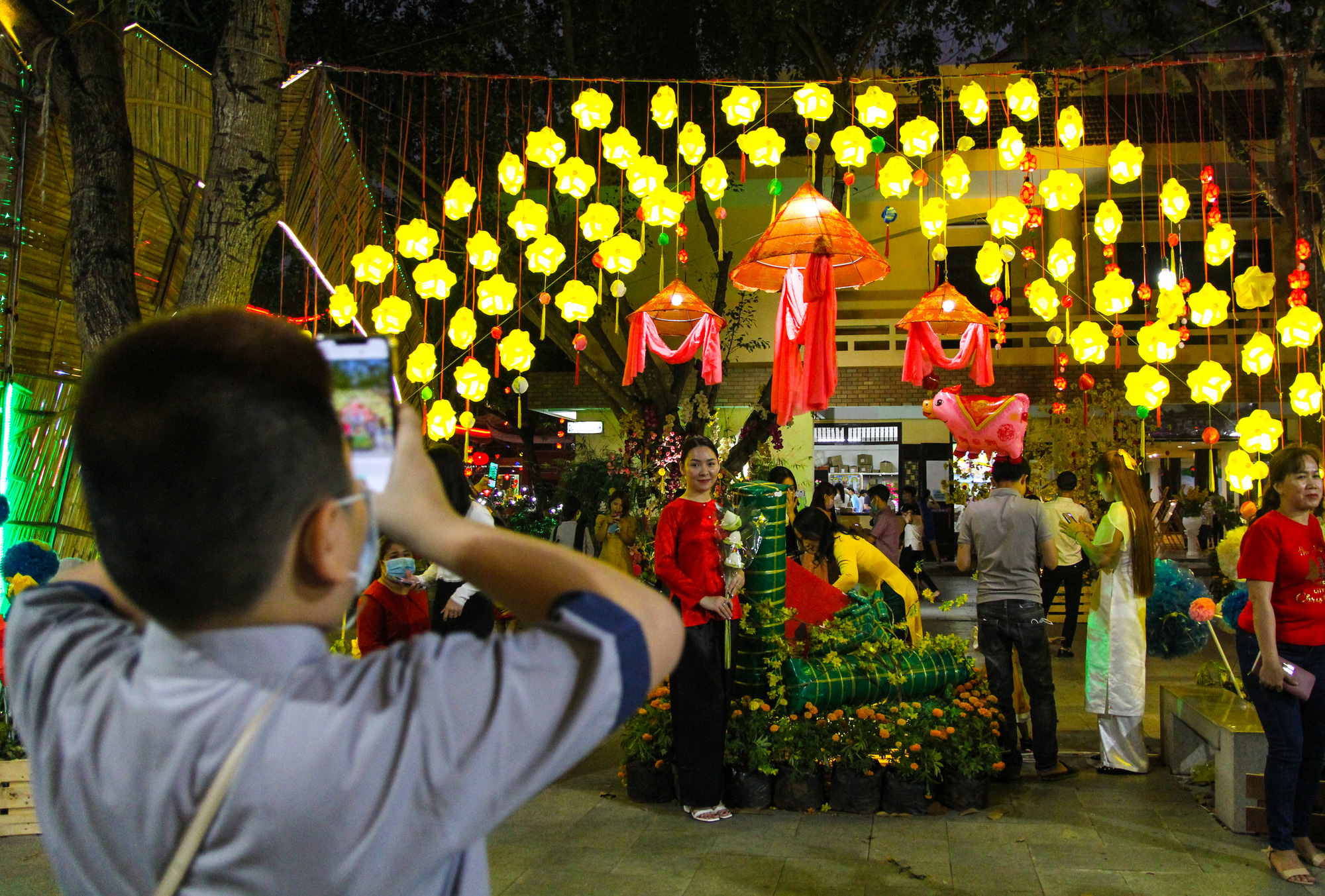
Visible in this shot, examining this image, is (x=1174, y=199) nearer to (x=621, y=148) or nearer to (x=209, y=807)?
(x=621, y=148)

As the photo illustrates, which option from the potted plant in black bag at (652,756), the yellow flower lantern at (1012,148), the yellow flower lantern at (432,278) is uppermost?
the yellow flower lantern at (1012,148)

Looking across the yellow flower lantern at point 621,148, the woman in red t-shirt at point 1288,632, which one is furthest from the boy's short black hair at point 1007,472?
the yellow flower lantern at point 621,148

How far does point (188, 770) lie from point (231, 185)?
4184 mm

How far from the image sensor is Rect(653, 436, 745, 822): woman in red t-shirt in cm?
473

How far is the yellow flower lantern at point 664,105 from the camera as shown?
830 cm

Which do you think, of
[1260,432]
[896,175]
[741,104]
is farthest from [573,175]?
A: [1260,432]

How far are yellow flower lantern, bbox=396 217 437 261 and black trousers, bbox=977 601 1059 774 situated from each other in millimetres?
5340

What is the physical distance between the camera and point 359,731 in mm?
844

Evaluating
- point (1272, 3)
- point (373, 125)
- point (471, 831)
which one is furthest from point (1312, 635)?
point (373, 125)

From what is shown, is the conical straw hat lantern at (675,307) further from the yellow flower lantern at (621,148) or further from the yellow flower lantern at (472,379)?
the yellow flower lantern at (472,379)

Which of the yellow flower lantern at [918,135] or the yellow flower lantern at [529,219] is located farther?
the yellow flower lantern at [529,219]

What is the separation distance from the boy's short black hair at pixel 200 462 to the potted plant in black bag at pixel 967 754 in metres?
4.46

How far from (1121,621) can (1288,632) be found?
1.83 meters

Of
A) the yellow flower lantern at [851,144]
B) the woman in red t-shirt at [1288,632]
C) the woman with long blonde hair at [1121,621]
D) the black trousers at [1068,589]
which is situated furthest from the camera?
the black trousers at [1068,589]
